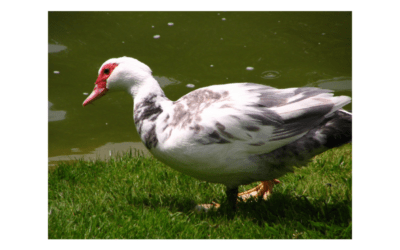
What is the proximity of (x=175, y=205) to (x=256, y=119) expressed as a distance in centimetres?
99

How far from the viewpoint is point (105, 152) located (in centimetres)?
402

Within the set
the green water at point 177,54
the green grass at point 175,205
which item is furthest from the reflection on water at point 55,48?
the green grass at point 175,205

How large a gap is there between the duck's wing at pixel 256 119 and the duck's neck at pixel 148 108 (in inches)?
8.0

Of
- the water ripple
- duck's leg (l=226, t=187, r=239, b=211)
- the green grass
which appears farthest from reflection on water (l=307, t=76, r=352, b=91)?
duck's leg (l=226, t=187, r=239, b=211)

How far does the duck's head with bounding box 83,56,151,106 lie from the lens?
2885 millimetres

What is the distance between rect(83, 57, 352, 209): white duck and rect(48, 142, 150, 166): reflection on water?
1320 mm

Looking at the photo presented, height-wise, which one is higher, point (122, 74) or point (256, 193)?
point (122, 74)

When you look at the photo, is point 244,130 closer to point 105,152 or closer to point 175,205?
point 175,205

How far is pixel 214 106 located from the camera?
8.30 feet

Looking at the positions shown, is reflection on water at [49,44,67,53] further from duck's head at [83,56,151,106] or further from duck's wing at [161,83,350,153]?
duck's wing at [161,83,350,153]

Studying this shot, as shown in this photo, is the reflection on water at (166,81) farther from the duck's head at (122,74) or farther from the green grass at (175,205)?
the duck's head at (122,74)

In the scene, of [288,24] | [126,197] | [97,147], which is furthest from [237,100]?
[288,24]

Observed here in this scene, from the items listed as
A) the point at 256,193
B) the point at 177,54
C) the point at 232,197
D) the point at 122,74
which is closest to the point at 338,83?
the point at 256,193

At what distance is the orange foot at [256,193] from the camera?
9.64 feet
